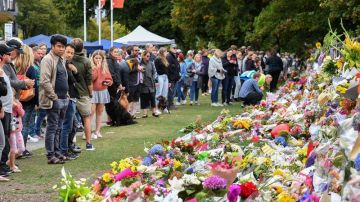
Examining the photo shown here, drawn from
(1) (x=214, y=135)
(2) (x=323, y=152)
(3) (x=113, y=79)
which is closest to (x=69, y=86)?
(1) (x=214, y=135)

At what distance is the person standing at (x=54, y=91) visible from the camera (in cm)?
934

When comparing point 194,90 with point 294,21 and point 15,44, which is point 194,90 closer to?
point 294,21

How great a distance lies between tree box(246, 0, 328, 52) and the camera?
24.2 m

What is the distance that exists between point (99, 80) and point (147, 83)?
156 inches

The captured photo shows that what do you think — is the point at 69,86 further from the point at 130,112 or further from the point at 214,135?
the point at 130,112

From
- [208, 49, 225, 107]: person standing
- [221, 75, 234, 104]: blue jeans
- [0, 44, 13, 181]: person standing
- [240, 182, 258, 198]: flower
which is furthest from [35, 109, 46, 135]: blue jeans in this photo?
[221, 75, 234, 104]: blue jeans

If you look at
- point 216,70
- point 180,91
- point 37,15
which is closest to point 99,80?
point 216,70

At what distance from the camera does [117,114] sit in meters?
14.7

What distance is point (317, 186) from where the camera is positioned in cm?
449

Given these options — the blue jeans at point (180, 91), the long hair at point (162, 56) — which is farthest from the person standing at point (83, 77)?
the blue jeans at point (180, 91)

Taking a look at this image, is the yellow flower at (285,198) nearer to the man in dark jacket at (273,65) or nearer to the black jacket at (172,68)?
the black jacket at (172,68)

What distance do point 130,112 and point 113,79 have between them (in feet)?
7.81

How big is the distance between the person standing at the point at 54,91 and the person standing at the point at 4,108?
0.67 meters

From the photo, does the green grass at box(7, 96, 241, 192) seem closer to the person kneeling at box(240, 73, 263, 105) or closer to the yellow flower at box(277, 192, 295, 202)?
the person kneeling at box(240, 73, 263, 105)
